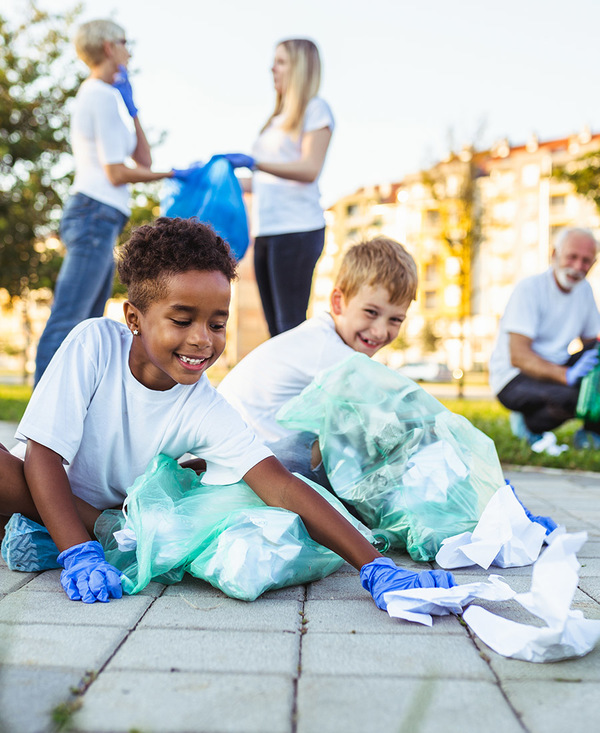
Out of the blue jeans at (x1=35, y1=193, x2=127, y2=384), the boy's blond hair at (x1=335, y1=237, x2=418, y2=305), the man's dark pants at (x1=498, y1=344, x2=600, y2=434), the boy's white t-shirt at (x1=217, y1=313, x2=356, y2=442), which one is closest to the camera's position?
the boy's white t-shirt at (x1=217, y1=313, x2=356, y2=442)

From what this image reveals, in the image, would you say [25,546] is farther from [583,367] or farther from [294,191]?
[583,367]

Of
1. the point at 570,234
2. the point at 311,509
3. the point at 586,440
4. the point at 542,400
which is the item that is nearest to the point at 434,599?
the point at 311,509

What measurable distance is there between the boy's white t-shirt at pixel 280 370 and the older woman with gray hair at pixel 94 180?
1285mm

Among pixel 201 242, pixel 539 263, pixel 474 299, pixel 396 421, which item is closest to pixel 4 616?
pixel 201 242

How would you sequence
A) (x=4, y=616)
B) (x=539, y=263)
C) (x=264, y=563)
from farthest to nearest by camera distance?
(x=539, y=263) < (x=264, y=563) < (x=4, y=616)

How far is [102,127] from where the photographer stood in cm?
383

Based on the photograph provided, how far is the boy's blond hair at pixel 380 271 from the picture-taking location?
294 centimetres

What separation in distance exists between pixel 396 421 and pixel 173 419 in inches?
29.8

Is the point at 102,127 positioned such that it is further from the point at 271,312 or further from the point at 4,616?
the point at 4,616

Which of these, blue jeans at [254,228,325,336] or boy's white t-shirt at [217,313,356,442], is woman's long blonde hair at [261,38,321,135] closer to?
blue jeans at [254,228,325,336]

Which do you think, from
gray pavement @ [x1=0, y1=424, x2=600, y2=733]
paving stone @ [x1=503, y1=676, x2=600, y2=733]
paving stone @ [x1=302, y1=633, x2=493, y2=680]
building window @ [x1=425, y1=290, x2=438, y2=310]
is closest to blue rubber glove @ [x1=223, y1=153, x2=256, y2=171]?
gray pavement @ [x1=0, y1=424, x2=600, y2=733]

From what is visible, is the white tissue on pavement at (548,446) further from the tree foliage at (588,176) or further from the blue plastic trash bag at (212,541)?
the tree foliage at (588,176)

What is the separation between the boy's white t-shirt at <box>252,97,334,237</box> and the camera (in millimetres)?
Answer: 3854

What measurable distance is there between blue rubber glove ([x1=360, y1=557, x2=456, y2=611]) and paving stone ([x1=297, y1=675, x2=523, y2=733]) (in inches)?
17.6
